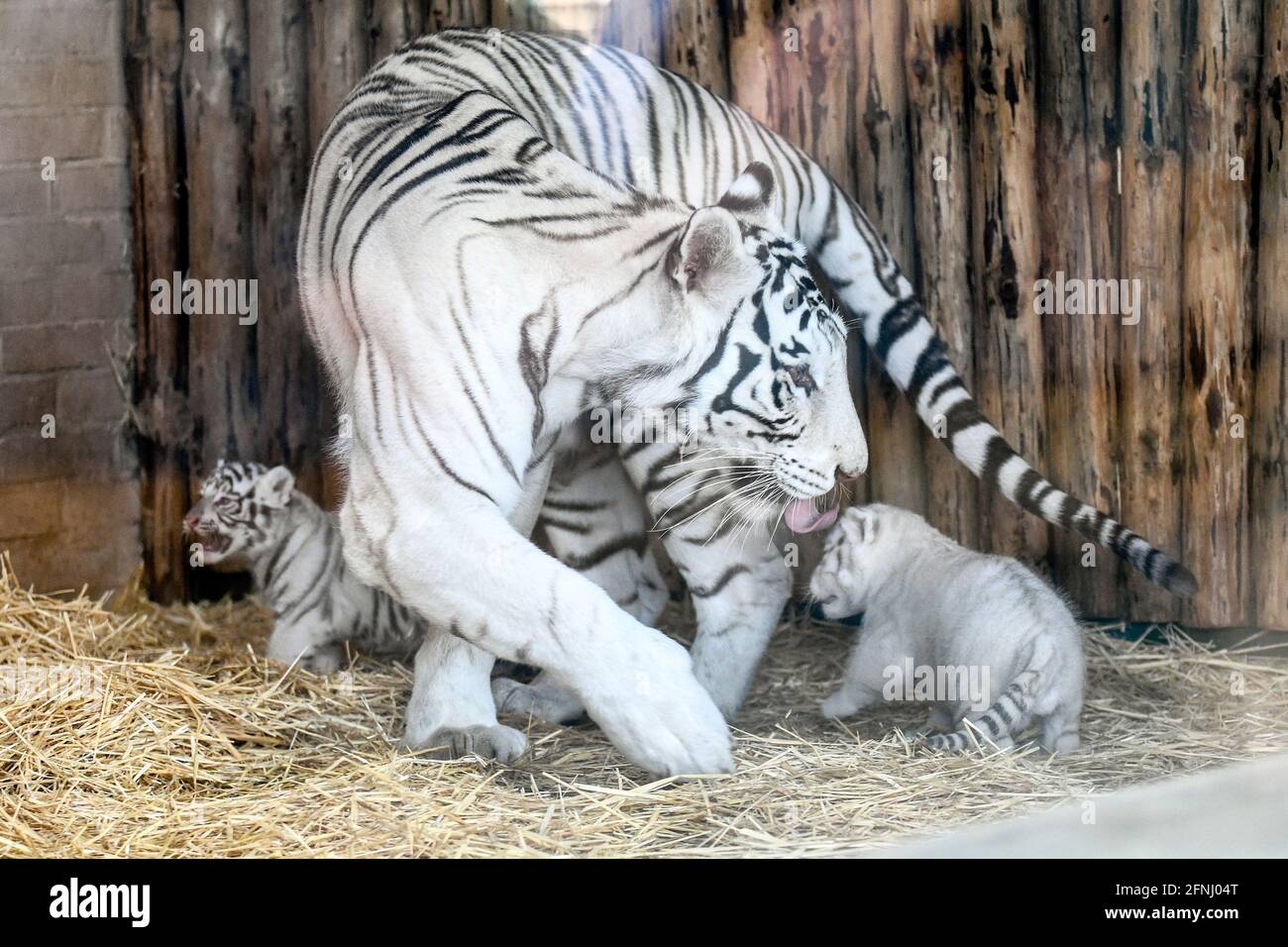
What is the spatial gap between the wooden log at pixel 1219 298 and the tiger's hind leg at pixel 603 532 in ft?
4.95

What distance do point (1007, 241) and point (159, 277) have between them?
272cm

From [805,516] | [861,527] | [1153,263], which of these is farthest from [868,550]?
[1153,263]

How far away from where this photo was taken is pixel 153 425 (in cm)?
482

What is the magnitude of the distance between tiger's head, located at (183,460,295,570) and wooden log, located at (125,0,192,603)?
1.41 ft

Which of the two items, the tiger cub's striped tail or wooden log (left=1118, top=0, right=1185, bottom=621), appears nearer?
the tiger cub's striped tail

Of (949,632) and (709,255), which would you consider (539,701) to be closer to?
(949,632)

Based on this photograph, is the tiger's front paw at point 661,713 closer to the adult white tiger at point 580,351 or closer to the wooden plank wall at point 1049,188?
the adult white tiger at point 580,351

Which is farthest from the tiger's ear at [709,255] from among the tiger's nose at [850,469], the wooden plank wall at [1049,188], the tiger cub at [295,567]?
the tiger cub at [295,567]

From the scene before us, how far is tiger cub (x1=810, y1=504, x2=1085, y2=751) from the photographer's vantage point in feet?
11.0

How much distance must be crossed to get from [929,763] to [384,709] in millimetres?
1490

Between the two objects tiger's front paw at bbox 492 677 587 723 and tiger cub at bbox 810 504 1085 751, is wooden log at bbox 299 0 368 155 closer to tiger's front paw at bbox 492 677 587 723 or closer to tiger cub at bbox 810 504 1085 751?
tiger's front paw at bbox 492 677 587 723

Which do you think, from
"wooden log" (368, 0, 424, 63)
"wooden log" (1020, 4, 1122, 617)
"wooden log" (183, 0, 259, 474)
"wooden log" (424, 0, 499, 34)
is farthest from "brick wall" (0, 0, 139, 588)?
"wooden log" (1020, 4, 1122, 617)

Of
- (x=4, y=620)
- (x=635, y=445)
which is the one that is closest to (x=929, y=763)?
(x=635, y=445)
